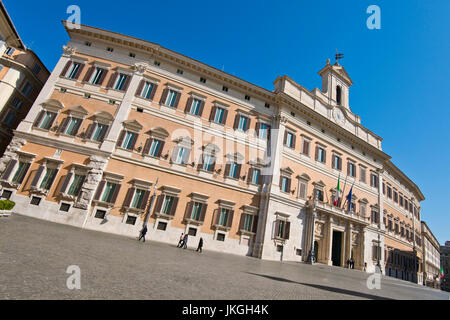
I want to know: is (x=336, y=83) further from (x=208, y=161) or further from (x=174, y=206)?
(x=174, y=206)

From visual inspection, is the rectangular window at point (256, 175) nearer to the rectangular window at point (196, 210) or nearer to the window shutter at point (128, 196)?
the rectangular window at point (196, 210)

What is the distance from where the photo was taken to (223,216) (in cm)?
1814

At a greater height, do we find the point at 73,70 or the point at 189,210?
the point at 73,70

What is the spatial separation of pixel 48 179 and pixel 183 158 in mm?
9782

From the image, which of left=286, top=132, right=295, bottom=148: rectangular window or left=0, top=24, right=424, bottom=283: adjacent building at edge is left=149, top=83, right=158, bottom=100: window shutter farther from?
left=286, top=132, right=295, bottom=148: rectangular window

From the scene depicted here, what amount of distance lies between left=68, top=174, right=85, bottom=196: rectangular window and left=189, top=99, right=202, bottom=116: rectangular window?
10.2 meters

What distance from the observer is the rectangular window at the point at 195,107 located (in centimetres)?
1995

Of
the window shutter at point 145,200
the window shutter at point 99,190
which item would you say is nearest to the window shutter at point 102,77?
the window shutter at point 99,190

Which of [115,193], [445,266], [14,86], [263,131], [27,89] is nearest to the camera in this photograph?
[115,193]

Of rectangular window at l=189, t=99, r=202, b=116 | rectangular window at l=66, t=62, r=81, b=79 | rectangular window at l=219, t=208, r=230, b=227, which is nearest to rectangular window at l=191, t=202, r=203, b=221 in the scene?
rectangular window at l=219, t=208, r=230, b=227

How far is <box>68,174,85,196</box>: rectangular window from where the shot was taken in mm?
15688

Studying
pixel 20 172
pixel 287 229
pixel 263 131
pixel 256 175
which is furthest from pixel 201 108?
pixel 20 172

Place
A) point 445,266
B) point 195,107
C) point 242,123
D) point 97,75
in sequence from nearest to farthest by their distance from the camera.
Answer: point 97,75
point 195,107
point 242,123
point 445,266
